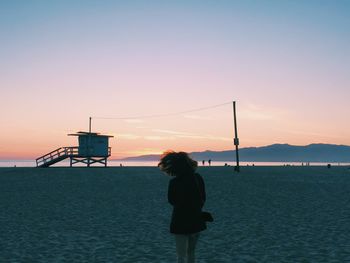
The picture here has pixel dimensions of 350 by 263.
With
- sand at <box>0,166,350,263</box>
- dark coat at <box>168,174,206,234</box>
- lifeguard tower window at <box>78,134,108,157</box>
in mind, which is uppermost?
lifeguard tower window at <box>78,134,108,157</box>

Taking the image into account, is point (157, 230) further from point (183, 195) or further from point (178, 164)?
point (178, 164)

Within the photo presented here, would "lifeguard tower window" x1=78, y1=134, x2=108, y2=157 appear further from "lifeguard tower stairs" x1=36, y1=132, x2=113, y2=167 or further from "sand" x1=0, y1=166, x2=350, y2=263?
"sand" x1=0, y1=166, x2=350, y2=263

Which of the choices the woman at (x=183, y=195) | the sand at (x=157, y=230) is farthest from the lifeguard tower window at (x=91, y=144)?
the woman at (x=183, y=195)

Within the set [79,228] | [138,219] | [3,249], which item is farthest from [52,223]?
[3,249]

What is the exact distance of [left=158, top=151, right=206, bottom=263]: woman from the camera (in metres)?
6.59

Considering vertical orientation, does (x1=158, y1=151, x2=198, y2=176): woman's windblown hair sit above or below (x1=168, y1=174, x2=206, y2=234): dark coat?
above

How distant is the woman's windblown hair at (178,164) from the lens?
259 inches

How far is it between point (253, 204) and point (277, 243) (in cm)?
906

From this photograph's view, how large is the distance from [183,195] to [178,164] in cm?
46

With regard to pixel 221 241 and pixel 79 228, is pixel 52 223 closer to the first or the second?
pixel 79 228

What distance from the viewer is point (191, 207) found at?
6.70 m

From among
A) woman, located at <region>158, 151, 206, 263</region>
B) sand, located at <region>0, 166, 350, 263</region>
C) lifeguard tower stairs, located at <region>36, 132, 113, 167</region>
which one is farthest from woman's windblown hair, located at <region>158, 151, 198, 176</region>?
lifeguard tower stairs, located at <region>36, 132, 113, 167</region>

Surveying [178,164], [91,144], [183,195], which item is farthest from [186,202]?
[91,144]

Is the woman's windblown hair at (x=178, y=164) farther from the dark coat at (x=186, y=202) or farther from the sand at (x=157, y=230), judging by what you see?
the sand at (x=157, y=230)
